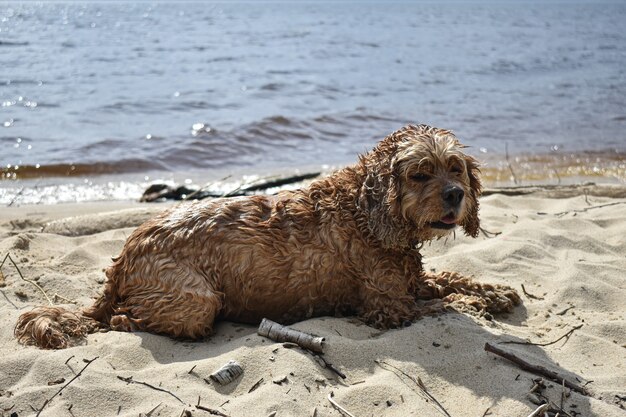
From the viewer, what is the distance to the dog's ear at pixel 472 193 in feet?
17.9

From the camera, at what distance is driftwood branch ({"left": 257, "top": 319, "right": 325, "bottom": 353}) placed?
4.84 meters

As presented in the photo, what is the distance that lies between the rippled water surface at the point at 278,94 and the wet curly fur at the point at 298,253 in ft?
22.5

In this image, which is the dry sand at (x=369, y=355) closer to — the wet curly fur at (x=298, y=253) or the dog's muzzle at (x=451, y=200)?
the wet curly fur at (x=298, y=253)

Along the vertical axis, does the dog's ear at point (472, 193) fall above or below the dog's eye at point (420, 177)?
below

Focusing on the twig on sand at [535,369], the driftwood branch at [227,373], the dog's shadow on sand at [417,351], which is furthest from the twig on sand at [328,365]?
the twig on sand at [535,369]

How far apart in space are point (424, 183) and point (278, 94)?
14423 millimetres

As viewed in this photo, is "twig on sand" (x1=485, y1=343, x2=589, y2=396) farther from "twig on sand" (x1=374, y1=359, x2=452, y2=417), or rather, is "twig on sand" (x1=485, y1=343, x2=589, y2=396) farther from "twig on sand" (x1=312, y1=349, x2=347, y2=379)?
"twig on sand" (x1=312, y1=349, x2=347, y2=379)

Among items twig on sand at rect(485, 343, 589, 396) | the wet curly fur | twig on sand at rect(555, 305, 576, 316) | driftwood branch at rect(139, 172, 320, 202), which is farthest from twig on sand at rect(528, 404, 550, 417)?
driftwood branch at rect(139, 172, 320, 202)

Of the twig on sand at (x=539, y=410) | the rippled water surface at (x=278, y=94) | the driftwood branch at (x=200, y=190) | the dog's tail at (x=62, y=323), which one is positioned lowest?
the rippled water surface at (x=278, y=94)

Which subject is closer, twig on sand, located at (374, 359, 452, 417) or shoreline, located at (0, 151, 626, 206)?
twig on sand, located at (374, 359, 452, 417)

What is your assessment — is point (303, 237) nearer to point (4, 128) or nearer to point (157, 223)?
point (157, 223)

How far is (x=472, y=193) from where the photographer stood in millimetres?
5496

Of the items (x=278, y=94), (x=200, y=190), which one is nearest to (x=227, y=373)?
(x=200, y=190)

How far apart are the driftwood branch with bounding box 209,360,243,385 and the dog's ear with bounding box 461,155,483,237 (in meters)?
2.03
